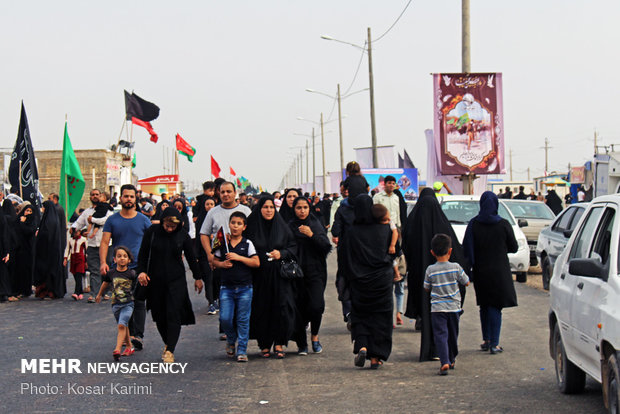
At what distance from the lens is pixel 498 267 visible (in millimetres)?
8844

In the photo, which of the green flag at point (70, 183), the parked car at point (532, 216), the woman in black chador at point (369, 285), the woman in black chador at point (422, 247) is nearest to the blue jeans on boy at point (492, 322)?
the woman in black chador at point (422, 247)

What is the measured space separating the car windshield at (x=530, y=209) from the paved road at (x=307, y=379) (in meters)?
9.70

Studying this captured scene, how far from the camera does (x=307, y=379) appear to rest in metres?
7.71

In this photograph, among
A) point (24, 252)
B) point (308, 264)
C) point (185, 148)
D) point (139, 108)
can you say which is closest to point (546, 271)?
point (308, 264)

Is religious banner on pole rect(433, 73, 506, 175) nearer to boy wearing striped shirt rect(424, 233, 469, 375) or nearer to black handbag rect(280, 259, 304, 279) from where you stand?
black handbag rect(280, 259, 304, 279)

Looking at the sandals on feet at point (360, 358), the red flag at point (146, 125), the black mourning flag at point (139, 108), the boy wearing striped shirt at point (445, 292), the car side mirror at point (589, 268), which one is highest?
the black mourning flag at point (139, 108)

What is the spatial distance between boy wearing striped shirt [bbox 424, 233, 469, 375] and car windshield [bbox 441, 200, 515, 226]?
9.34 metres

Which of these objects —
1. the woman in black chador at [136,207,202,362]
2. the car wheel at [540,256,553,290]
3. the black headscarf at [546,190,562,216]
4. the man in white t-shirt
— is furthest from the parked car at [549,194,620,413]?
the black headscarf at [546,190,562,216]

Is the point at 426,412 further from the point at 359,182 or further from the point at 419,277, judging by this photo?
the point at 359,182

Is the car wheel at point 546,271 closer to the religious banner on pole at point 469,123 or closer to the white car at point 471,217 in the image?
the white car at point 471,217

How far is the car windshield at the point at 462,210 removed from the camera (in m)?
17.4

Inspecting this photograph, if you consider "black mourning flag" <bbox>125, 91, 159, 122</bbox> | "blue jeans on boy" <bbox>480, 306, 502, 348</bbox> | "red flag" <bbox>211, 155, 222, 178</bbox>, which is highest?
"black mourning flag" <bbox>125, 91, 159, 122</bbox>

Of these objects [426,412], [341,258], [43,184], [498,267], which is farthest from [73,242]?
[43,184]

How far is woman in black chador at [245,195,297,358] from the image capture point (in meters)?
8.78
